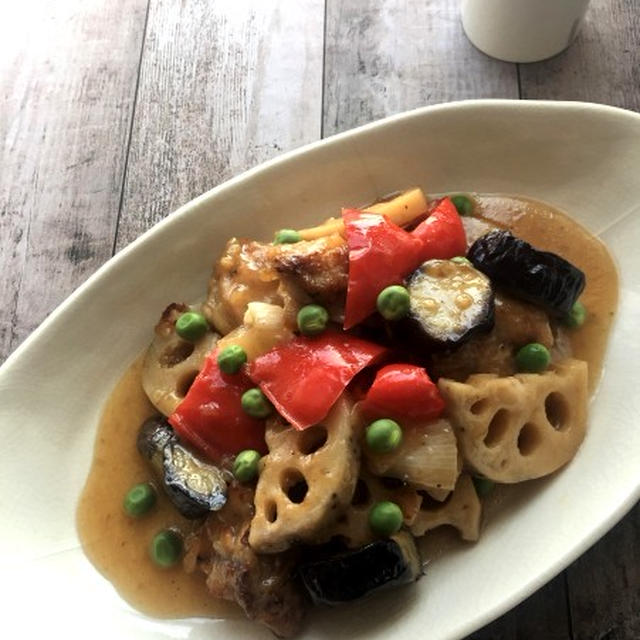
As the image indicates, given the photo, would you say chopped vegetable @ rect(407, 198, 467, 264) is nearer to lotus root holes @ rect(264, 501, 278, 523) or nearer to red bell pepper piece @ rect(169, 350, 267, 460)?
red bell pepper piece @ rect(169, 350, 267, 460)

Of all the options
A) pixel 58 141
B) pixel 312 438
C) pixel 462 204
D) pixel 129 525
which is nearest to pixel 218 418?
pixel 312 438

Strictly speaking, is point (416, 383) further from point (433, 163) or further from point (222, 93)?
point (222, 93)

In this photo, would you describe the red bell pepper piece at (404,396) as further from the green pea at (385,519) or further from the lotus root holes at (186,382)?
the lotus root holes at (186,382)

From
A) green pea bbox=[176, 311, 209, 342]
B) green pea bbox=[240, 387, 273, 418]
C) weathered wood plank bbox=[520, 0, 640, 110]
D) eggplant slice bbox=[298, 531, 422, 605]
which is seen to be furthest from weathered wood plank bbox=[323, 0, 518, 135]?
eggplant slice bbox=[298, 531, 422, 605]

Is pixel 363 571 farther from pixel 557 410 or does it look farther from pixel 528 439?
pixel 557 410

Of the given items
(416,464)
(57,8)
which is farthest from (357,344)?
(57,8)
